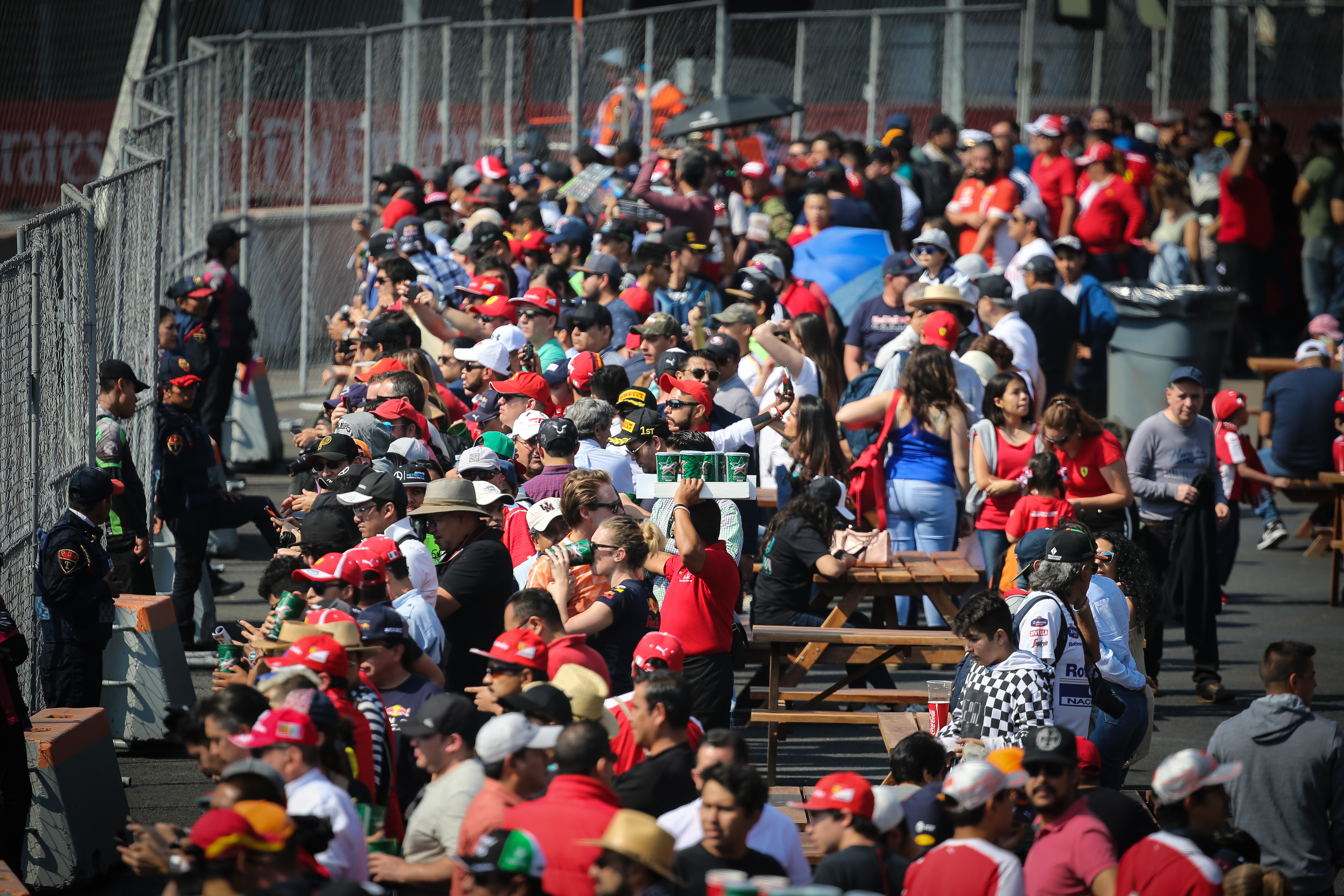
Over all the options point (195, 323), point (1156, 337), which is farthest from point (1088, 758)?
point (1156, 337)

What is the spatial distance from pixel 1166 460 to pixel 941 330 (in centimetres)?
170

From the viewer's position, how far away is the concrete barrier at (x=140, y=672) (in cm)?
769

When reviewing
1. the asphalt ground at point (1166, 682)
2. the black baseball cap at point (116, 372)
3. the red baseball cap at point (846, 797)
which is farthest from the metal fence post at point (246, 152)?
the red baseball cap at point (846, 797)

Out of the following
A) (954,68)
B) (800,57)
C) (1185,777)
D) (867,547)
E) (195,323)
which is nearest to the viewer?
(1185,777)

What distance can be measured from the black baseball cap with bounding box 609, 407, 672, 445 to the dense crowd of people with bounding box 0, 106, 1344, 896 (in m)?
0.02

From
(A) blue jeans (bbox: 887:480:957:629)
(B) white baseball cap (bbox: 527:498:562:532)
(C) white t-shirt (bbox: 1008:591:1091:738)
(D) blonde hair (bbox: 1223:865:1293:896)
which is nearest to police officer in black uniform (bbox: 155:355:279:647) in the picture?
(B) white baseball cap (bbox: 527:498:562:532)

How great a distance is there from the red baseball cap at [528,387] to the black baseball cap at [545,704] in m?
3.66

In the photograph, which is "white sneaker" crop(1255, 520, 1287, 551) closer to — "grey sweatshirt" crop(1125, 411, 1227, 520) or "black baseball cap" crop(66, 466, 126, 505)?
"grey sweatshirt" crop(1125, 411, 1227, 520)

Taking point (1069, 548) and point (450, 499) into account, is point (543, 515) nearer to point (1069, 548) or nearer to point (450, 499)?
point (450, 499)

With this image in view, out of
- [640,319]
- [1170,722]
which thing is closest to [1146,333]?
[640,319]

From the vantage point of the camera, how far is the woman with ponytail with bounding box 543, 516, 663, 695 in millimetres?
6316

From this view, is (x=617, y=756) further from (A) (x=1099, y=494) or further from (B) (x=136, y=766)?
(A) (x=1099, y=494)

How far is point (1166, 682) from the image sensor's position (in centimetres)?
945

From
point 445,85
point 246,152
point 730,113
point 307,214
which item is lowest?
point 307,214
